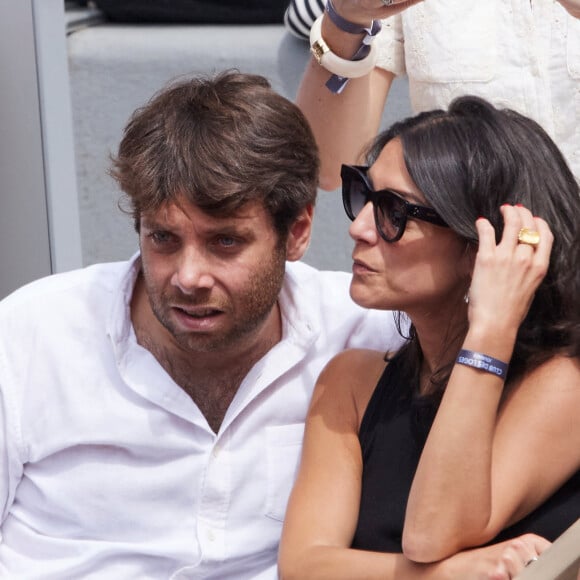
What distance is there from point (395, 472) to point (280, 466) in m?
0.26

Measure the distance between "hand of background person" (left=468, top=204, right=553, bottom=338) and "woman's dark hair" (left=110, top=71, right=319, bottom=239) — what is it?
45cm

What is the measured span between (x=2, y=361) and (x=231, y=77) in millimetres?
702

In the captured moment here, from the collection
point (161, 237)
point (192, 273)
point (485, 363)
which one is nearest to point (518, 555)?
point (485, 363)

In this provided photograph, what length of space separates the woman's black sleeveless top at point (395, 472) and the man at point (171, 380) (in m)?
0.19

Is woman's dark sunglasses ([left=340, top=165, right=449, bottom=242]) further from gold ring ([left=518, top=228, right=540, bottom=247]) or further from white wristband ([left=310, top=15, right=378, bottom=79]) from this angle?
white wristband ([left=310, top=15, right=378, bottom=79])

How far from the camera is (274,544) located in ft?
8.00

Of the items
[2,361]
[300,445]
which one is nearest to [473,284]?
[300,445]

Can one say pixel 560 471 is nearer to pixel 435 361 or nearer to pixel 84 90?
pixel 435 361

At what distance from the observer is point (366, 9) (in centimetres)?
242

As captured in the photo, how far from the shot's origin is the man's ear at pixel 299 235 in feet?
8.15

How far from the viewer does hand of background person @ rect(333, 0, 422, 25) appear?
2336 millimetres

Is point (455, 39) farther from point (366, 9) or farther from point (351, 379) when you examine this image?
point (351, 379)

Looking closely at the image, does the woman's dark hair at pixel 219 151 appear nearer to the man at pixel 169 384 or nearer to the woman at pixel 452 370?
the man at pixel 169 384

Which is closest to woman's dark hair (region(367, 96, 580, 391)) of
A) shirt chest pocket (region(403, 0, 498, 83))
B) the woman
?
the woman
